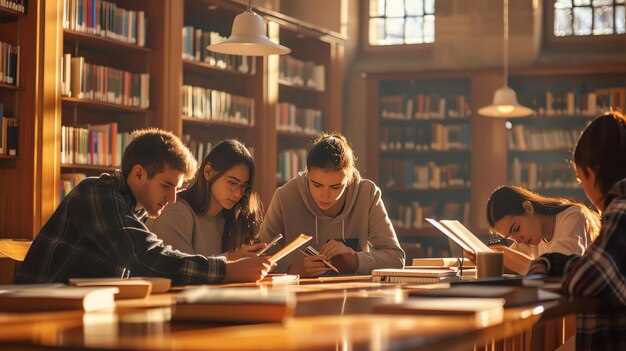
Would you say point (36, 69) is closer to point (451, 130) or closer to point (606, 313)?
point (606, 313)

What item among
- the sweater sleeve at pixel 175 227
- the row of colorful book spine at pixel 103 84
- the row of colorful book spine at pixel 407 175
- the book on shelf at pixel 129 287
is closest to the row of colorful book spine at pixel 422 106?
the row of colorful book spine at pixel 407 175

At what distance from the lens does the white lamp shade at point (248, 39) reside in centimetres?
491

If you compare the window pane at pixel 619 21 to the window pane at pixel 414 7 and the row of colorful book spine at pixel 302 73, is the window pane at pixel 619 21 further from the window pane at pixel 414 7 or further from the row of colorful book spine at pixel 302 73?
the row of colorful book spine at pixel 302 73

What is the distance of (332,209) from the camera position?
4.48m

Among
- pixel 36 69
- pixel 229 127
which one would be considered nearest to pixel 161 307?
pixel 36 69

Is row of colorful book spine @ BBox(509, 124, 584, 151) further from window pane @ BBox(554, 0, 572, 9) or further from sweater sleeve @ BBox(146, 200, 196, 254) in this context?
sweater sleeve @ BBox(146, 200, 196, 254)

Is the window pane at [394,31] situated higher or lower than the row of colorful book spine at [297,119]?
higher

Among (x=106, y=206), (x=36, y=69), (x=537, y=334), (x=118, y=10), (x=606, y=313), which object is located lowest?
(x=537, y=334)

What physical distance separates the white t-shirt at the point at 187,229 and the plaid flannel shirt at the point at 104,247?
0.55m

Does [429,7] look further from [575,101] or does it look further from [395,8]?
[575,101]

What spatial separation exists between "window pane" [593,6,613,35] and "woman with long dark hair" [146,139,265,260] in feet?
22.1

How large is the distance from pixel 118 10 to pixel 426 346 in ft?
18.2

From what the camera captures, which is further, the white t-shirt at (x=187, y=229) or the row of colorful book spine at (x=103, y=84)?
the row of colorful book spine at (x=103, y=84)

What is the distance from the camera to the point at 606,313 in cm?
254
